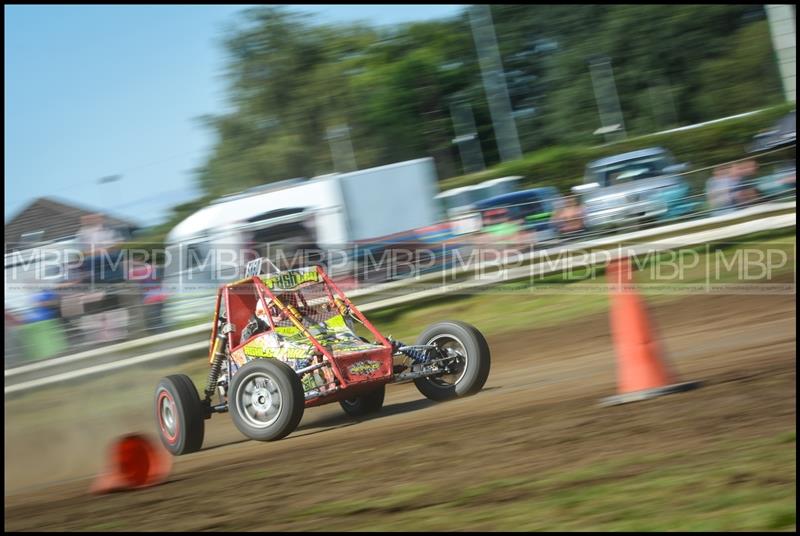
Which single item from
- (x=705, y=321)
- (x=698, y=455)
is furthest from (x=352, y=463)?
(x=705, y=321)

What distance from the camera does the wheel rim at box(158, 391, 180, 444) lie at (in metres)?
7.30

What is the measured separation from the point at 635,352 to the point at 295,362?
247 cm

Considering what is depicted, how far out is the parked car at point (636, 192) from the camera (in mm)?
12977

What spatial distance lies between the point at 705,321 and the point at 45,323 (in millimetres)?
7312

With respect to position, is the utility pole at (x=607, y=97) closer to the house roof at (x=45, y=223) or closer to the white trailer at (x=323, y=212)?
the white trailer at (x=323, y=212)

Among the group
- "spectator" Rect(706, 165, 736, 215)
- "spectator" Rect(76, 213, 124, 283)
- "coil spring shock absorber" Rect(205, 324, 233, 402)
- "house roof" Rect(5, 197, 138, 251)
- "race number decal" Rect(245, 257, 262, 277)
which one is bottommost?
"coil spring shock absorber" Rect(205, 324, 233, 402)

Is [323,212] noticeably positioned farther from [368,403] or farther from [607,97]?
[607,97]

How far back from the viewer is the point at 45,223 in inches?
485

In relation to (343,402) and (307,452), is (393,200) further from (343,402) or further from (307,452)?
(307,452)

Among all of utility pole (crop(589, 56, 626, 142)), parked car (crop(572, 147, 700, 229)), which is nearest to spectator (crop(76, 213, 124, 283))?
parked car (crop(572, 147, 700, 229))

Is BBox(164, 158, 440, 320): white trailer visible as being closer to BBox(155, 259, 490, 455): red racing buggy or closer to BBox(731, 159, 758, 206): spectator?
BBox(731, 159, 758, 206): spectator

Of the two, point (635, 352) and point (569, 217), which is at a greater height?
point (569, 217)

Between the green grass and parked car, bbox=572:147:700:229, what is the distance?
8650 mm

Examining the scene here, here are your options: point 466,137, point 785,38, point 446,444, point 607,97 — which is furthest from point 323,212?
point 607,97
